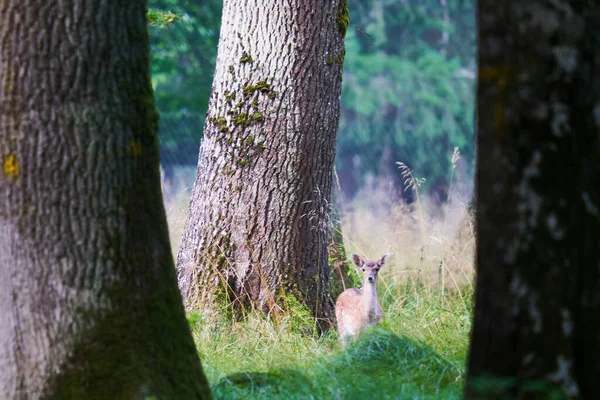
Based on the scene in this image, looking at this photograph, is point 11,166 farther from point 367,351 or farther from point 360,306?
point 360,306

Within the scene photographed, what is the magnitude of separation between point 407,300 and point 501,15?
5.51 metres

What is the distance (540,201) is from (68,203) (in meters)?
1.98

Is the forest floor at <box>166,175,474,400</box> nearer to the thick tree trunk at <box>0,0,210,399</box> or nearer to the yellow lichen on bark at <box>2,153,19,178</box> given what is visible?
the thick tree trunk at <box>0,0,210,399</box>

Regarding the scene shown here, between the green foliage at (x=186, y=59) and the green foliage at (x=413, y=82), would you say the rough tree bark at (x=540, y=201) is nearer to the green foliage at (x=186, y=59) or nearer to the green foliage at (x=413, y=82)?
the green foliage at (x=186, y=59)

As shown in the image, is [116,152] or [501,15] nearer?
[501,15]

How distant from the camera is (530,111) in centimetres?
255

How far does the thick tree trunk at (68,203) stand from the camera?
336 cm

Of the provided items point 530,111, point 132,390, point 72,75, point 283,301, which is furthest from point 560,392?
point 283,301

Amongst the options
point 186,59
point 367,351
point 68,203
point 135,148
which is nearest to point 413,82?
point 186,59

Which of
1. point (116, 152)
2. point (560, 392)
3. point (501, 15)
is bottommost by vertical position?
point (560, 392)

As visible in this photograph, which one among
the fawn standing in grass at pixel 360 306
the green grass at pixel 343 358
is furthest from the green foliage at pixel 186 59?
the green grass at pixel 343 358

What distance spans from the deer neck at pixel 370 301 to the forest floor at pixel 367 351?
14cm

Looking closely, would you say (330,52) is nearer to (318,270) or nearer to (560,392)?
(318,270)

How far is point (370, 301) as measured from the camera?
690 cm
